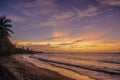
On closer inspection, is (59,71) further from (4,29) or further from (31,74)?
(4,29)

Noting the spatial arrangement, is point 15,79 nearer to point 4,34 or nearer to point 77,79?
point 77,79

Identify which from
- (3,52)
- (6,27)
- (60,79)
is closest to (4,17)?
(6,27)

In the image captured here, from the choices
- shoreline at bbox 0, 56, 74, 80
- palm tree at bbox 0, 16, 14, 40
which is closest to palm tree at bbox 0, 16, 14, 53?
palm tree at bbox 0, 16, 14, 40

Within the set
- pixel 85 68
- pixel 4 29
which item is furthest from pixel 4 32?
pixel 85 68

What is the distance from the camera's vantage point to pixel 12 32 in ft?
153

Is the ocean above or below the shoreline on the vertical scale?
below

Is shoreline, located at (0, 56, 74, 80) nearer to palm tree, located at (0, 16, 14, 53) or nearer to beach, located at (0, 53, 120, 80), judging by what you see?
beach, located at (0, 53, 120, 80)

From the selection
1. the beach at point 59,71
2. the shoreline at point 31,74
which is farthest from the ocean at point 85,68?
the shoreline at point 31,74

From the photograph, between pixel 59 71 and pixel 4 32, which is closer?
pixel 59 71

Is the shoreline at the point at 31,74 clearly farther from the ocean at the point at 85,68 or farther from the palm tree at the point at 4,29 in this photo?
the palm tree at the point at 4,29

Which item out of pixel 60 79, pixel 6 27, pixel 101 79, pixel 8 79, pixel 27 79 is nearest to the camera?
pixel 8 79

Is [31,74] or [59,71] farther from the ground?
[31,74]

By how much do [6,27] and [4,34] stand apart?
4051 millimetres

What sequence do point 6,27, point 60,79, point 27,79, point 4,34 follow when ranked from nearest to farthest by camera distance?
1. point 27,79
2. point 60,79
3. point 4,34
4. point 6,27
